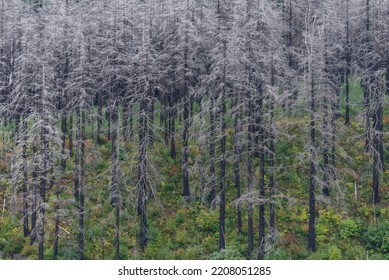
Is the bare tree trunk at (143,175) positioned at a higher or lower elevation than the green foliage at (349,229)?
higher

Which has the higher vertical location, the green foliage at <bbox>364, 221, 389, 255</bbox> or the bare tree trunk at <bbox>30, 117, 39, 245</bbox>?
the bare tree trunk at <bbox>30, 117, 39, 245</bbox>

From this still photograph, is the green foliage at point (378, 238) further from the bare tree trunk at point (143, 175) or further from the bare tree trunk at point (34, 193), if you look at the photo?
the bare tree trunk at point (34, 193)

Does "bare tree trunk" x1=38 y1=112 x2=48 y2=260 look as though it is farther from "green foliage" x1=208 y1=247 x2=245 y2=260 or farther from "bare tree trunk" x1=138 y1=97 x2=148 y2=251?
"green foliage" x1=208 y1=247 x2=245 y2=260

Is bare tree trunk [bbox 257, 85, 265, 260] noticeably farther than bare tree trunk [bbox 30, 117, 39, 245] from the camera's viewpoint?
Yes

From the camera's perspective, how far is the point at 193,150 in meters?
29.3

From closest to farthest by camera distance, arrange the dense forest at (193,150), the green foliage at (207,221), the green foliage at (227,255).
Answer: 1. the green foliage at (227,255)
2. the dense forest at (193,150)
3. the green foliage at (207,221)

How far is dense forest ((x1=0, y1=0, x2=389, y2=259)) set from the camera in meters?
21.1

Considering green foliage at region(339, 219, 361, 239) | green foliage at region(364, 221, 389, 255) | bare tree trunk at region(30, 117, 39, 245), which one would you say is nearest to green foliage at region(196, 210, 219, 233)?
green foliage at region(339, 219, 361, 239)

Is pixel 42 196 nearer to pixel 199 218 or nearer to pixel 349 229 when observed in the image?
pixel 199 218

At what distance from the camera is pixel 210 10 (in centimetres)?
2841

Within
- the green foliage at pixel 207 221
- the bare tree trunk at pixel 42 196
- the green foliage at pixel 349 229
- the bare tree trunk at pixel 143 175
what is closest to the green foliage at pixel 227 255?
the green foliage at pixel 207 221

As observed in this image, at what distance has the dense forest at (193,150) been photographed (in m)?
21.1

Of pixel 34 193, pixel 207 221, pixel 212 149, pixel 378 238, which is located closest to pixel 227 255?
pixel 207 221

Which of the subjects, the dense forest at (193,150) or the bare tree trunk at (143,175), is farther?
the bare tree trunk at (143,175)
